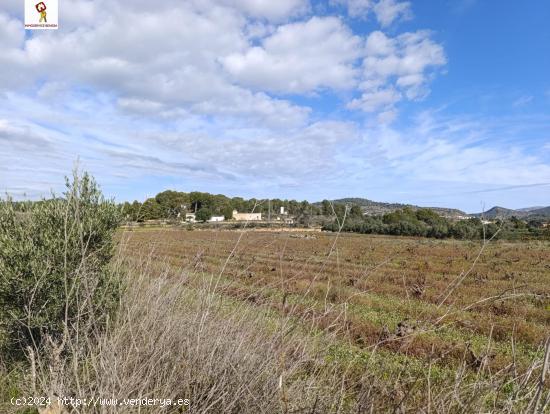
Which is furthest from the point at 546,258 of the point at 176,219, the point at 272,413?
the point at 272,413

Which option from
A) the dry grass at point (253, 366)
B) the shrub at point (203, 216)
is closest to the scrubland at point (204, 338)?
the dry grass at point (253, 366)

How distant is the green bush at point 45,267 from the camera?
546 centimetres

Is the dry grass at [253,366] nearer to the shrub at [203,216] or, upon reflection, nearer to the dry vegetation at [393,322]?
the dry vegetation at [393,322]

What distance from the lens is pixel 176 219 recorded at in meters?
6.84

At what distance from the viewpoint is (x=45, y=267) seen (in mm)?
5664

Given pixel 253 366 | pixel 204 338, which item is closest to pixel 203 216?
pixel 204 338

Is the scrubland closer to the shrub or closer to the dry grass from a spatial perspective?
the dry grass

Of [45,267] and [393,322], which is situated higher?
[45,267]

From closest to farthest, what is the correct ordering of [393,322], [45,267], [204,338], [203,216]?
1. [204,338]
2. [45,267]
3. [203,216]
4. [393,322]

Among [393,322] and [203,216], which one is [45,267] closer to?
[203,216]

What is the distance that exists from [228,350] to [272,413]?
2.80ft

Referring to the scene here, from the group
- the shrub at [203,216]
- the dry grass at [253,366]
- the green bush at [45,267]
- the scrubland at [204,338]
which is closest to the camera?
the dry grass at [253,366]

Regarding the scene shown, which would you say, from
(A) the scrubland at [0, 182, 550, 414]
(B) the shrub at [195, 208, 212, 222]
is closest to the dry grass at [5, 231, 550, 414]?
(A) the scrubland at [0, 182, 550, 414]

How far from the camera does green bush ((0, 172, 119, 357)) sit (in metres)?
5.46
